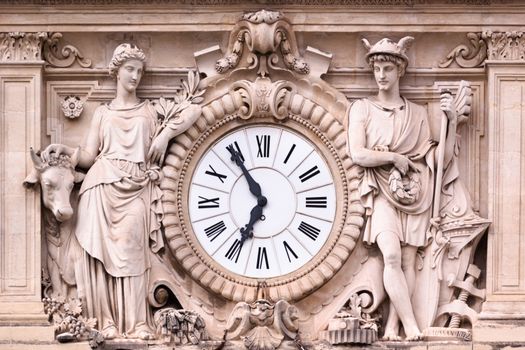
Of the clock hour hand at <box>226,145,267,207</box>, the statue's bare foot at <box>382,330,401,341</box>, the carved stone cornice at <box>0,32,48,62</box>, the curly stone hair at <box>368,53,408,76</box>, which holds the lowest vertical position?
the statue's bare foot at <box>382,330,401,341</box>

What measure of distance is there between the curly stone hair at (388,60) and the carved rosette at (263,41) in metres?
0.66

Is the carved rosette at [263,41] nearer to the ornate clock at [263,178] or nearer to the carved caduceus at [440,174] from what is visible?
the ornate clock at [263,178]

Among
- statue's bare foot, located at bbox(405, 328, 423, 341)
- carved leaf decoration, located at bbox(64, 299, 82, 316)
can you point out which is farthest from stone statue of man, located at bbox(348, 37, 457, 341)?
carved leaf decoration, located at bbox(64, 299, 82, 316)

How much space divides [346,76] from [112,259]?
120 inches

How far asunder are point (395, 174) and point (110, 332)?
10.6 ft

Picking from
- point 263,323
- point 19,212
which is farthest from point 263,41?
point 19,212

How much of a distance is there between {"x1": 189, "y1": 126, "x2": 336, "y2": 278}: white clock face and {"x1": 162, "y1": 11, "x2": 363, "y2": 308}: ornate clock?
0.01m

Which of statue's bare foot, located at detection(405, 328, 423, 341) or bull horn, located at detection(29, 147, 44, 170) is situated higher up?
bull horn, located at detection(29, 147, 44, 170)

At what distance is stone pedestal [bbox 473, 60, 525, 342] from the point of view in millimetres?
36281

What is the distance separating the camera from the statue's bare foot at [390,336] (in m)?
36.4

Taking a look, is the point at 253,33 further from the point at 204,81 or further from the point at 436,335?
the point at 436,335

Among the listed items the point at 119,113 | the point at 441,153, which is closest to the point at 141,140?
the point at 119,113

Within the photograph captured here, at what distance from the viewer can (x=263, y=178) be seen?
36875 mm

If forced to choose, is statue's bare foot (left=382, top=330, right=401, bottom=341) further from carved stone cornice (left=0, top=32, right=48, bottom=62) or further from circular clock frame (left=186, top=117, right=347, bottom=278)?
carved stone cornice (left=0, top=32, right=48, bottom=62)
